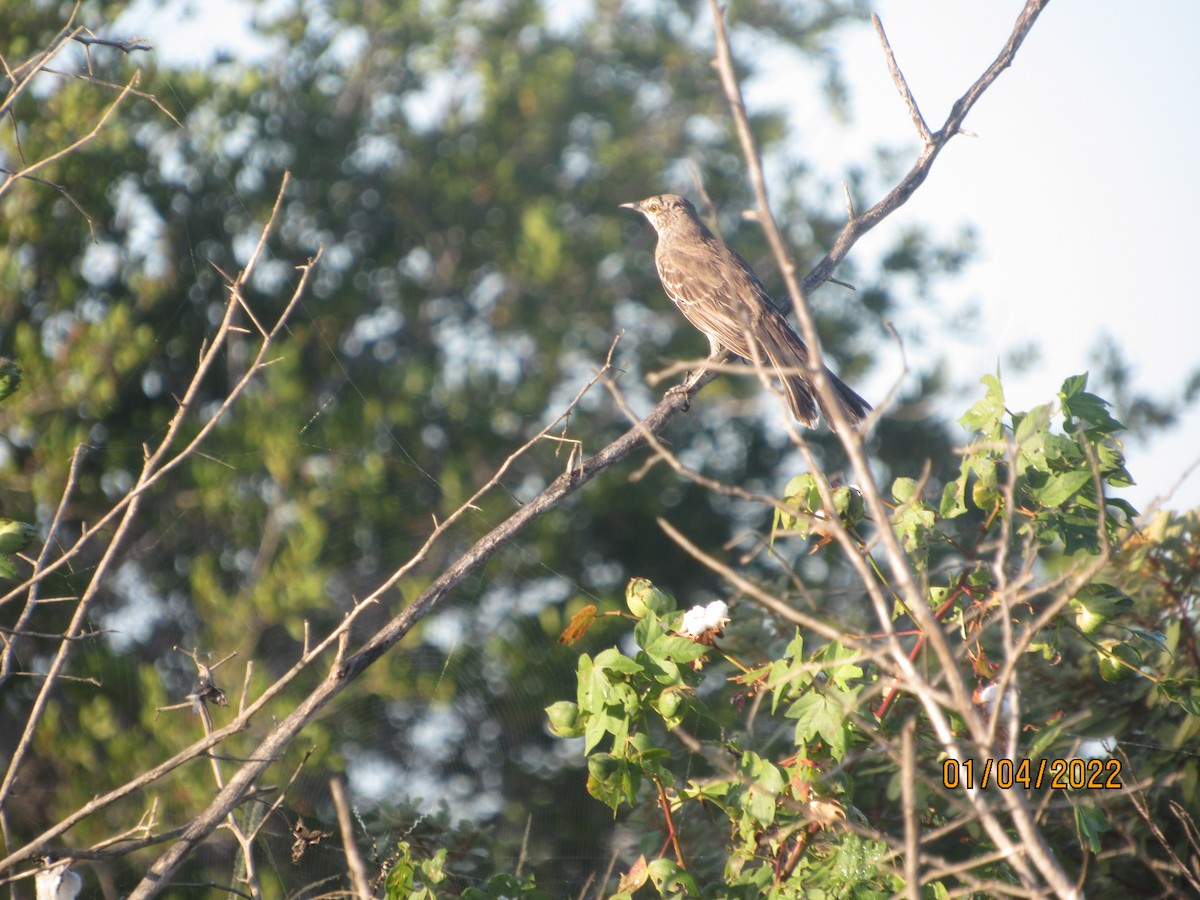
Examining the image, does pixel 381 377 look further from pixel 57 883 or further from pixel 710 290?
pixel 57 883

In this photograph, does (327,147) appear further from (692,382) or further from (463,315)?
(692,382)

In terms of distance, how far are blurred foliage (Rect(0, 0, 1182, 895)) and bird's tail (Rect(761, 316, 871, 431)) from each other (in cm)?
89

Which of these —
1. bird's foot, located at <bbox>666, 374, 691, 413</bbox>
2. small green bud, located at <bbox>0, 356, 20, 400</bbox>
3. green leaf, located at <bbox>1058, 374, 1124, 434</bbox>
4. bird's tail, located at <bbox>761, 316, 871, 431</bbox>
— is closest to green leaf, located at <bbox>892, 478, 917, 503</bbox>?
green leaf, located at <bbox>1058, 374, 1124, 434</bbox>

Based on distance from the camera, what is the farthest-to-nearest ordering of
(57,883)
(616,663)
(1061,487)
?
(1061,487) < (616,663) < (57,883)

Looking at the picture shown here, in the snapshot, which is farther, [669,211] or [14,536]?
[669,211]

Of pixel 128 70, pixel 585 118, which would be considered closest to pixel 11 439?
pixel 128 70

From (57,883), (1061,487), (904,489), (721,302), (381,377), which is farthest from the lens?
(381,377)

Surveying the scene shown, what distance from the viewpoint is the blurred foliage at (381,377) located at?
7.28 m

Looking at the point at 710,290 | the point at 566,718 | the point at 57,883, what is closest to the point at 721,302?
the point at 710,290

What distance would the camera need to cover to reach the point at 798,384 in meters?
5.59

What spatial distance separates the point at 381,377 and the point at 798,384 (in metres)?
5.48

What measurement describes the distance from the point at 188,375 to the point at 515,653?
379cm

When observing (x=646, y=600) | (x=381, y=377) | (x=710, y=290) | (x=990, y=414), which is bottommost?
(x=381, y=377)

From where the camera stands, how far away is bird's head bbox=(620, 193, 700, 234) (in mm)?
7770
